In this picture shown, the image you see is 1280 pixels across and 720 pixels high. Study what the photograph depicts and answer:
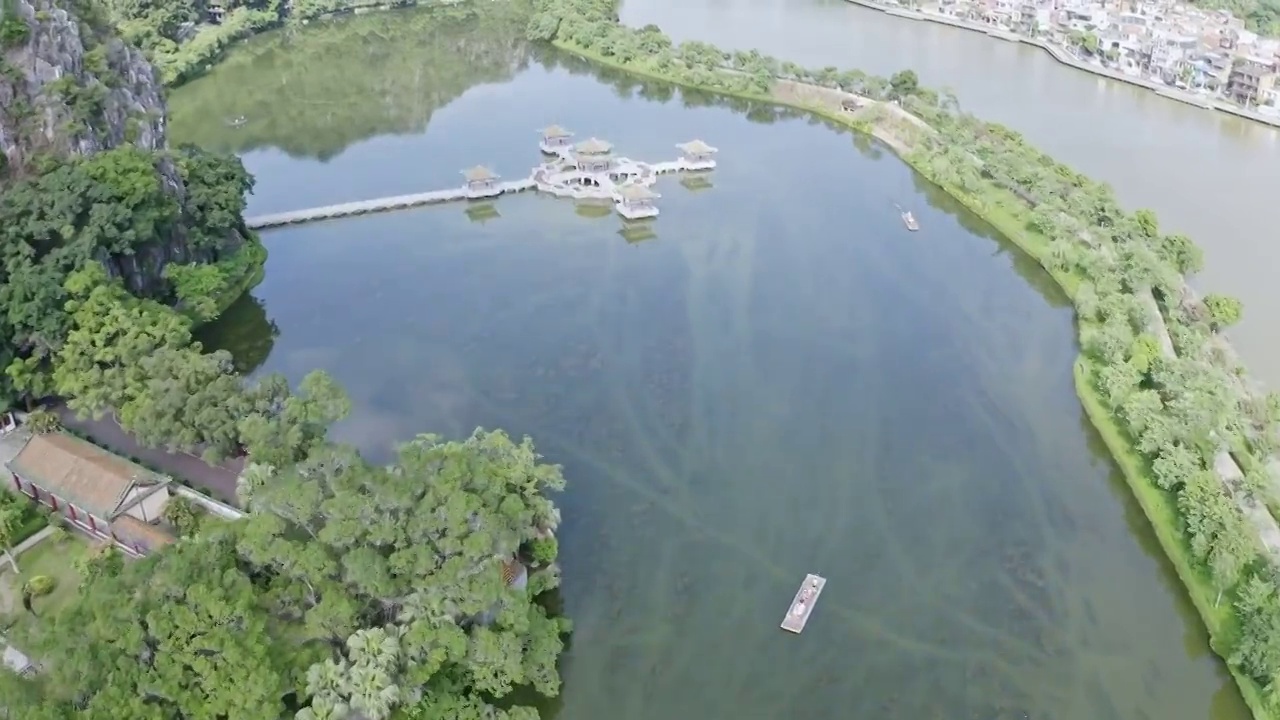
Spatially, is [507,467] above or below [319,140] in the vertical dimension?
above

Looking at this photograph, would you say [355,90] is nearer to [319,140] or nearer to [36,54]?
[319,140]

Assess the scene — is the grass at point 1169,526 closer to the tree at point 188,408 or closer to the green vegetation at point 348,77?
the tree at point 188,408

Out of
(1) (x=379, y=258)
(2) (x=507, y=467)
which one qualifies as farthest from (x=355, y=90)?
(2) (x=507, y=467)

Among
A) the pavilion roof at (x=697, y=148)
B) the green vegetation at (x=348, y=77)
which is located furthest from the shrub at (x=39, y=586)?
the pavilion roof at (x=697, y=148)

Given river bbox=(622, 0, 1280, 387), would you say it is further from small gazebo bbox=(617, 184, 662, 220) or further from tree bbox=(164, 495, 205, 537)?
tree bbox=(164, 495, 205, 537)

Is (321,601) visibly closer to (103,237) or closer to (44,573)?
(44,573)

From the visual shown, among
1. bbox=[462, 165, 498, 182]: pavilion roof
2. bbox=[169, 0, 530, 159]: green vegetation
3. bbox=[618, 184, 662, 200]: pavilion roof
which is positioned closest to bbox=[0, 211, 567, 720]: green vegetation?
bbox=[618, 184, 662, 200]: pavilion roof

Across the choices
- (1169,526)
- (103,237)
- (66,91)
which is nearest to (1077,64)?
(1169,526)
